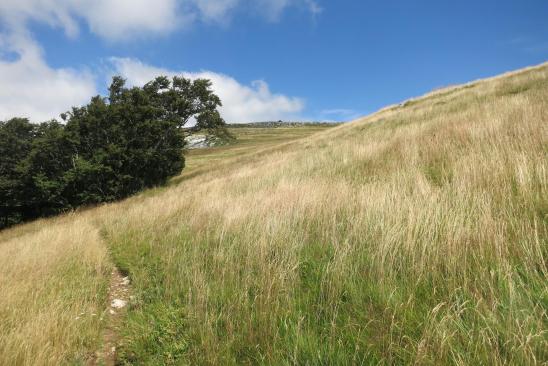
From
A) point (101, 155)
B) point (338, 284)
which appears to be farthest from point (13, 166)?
point (338, 284)

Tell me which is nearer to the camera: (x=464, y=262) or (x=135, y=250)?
(x=464, y=262)

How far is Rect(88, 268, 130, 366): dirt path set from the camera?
301 centimetres

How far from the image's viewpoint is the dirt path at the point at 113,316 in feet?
9.88

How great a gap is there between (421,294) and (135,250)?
513cm

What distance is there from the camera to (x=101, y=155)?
75.6 feet

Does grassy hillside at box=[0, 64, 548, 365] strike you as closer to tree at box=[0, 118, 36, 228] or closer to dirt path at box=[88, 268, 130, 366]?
dirt path at box=[88, 268, 130, 366]

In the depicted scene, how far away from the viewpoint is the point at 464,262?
2.72m

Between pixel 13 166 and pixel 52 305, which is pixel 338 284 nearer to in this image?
pixel 52 305

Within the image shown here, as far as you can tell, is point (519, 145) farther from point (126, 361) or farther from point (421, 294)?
point (126, 361)

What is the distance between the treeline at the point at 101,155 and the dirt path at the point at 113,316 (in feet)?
65.1

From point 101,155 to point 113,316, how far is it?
2205 centimetres

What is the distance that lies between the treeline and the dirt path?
1985cm

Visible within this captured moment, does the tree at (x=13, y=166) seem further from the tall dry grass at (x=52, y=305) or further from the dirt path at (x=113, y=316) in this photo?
the dirt path at (x=113, y=316)

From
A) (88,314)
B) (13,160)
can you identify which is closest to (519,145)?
(88,314)
